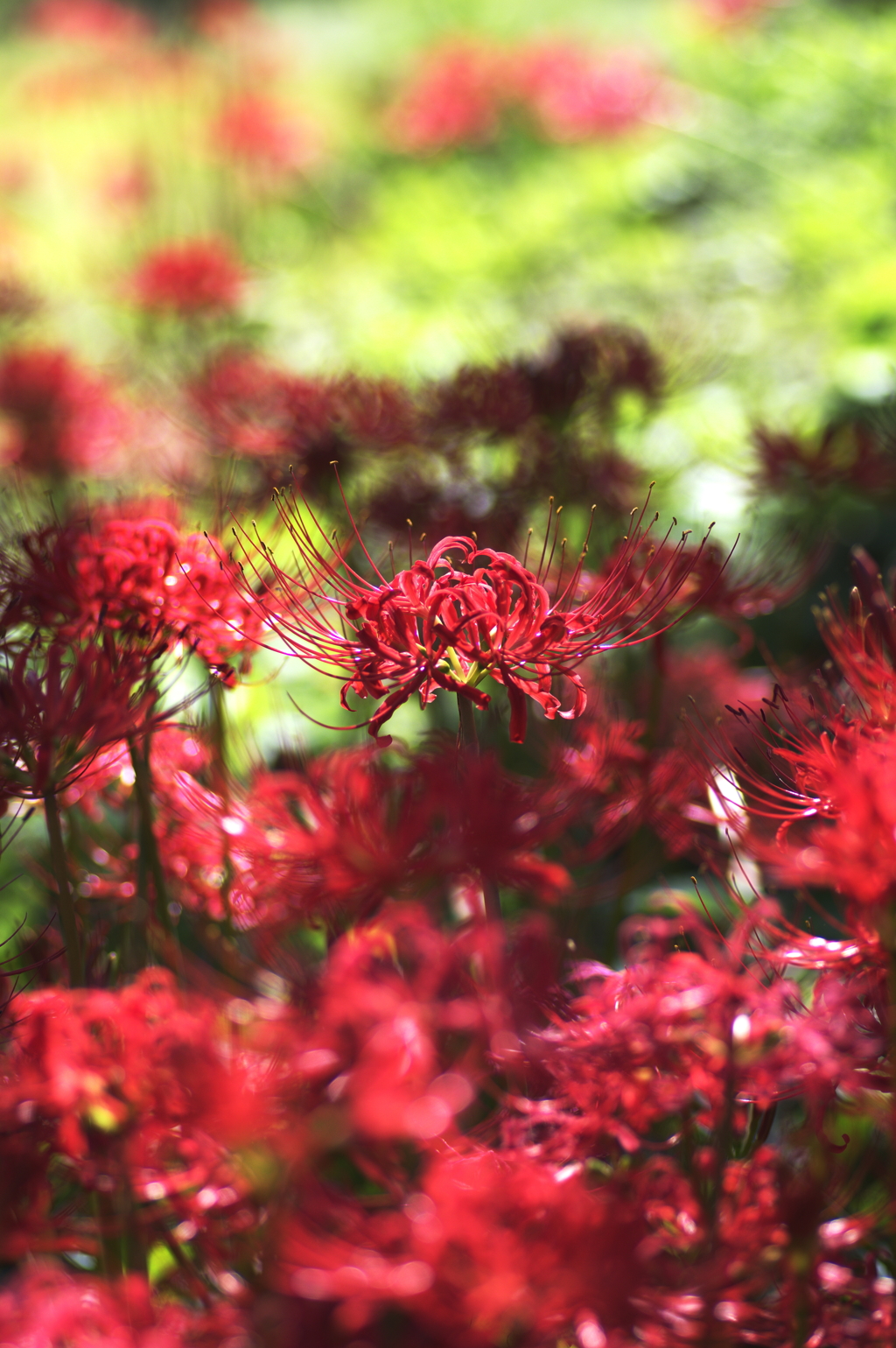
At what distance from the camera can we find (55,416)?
6.88ft

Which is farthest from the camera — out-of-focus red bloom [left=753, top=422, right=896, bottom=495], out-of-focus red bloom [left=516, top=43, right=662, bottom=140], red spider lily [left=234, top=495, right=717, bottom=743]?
out-of-focus red bloom [left=516, top=43, right=662, bottom=140]

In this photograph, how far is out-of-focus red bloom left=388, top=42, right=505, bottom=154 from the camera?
198 inches

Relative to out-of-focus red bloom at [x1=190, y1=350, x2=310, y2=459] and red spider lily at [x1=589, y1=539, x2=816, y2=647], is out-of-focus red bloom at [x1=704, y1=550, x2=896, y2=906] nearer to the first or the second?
red spider lily at [x1=589, y1=539, x2=816, y2=647]

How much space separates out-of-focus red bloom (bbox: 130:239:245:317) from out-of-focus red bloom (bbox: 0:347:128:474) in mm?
323

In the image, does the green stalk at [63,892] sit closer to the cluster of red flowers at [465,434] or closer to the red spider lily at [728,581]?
the red spider lily at [728,581]

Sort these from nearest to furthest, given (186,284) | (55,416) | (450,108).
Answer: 1. (55,416)
2. (186,284)
3. (450,108)

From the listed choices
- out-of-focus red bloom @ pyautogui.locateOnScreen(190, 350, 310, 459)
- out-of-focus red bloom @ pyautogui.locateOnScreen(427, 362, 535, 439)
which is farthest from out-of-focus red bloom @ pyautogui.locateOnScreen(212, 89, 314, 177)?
out-of-focus red bloom @ pyautogui.locateOnScreen(427, 362, 535, 439)

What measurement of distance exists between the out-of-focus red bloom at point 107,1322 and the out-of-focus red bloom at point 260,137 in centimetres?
522

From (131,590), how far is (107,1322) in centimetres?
48

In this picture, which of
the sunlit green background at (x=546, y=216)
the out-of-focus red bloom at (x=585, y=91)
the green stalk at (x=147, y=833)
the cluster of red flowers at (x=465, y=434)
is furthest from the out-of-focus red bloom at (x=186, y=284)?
the out-of-focus red bloom at (x=585, y=91)

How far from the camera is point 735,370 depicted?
297cm

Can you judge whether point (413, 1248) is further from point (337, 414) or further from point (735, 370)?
point (735, 370)

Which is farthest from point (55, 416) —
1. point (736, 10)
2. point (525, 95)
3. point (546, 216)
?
point (736, 10)

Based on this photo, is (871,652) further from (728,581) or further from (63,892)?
(63,892)
